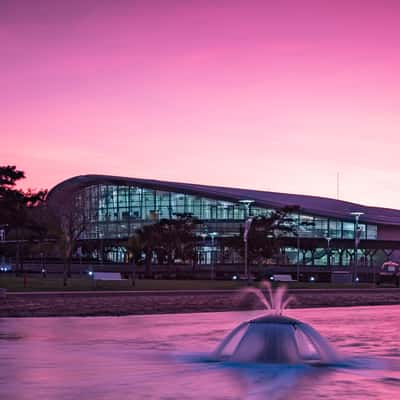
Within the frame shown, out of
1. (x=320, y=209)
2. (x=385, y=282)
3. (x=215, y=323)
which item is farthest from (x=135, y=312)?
(x=320, y=209)

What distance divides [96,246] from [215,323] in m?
104

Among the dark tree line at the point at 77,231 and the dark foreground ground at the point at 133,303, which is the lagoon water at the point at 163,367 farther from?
the dark tree line at the point at 77,231

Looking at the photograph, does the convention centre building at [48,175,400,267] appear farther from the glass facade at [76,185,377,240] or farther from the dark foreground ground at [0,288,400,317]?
the dark foreground ground at [0,288,400,317]

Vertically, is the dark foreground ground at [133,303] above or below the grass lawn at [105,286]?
below

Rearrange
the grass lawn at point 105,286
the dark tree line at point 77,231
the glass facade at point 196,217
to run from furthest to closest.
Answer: the glass facade at point 196,217, the dark tree line at point 77,231, the grass lawn at point 105,286

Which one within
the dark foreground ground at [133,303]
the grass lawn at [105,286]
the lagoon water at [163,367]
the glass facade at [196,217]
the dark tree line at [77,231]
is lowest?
the lagoon water at [163,367]

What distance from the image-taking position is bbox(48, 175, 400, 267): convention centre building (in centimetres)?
11106

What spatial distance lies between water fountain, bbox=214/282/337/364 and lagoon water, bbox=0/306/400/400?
1.41 ft

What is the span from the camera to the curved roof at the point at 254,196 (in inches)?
4387

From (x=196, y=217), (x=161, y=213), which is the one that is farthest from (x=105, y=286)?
(x=161, y=213)

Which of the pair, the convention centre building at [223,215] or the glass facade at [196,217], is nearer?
the convention centre building at [223,215]

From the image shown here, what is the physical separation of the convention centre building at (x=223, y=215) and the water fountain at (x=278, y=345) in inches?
3467

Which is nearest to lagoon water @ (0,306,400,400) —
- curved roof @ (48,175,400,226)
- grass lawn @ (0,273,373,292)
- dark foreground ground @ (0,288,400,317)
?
dark foreground ground @ (0,288,400,317)

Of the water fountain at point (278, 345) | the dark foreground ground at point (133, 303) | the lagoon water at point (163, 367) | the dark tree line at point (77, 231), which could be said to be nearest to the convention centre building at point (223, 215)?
the dark tree line at point (77, 231)
